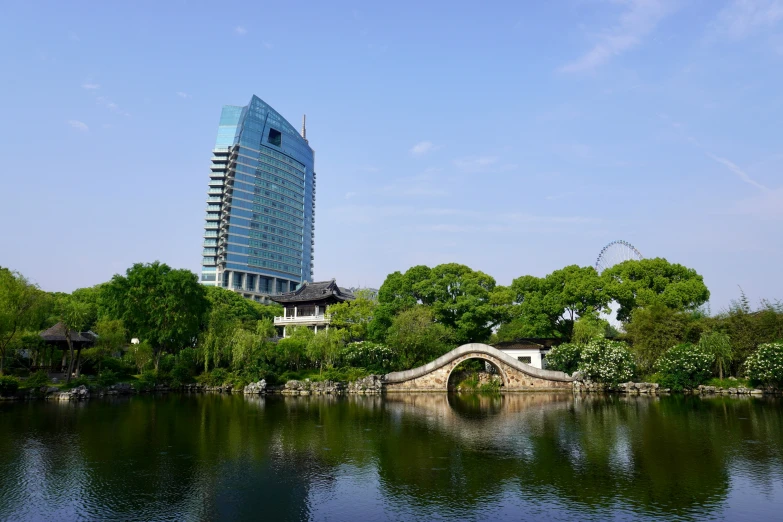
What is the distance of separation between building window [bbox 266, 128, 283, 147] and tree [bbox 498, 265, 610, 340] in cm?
8622

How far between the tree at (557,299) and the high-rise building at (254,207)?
72.2m

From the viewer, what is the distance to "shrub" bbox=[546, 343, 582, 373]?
124 ft

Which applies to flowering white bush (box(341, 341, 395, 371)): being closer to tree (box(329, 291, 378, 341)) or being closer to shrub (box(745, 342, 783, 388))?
tree (box(329, 291, 378, 341))

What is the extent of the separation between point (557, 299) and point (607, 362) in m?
10.7

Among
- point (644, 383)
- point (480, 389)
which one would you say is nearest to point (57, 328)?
point (480, 389)

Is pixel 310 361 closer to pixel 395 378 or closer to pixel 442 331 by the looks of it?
pixel 395 378

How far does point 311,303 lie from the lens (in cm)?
5728

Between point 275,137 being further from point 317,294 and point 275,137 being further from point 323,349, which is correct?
point 323,349

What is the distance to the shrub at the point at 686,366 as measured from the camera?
1312 inches

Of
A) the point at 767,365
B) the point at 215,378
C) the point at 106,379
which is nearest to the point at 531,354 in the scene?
the point at 767,365

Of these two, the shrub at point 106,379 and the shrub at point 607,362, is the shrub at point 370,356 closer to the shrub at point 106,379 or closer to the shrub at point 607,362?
the shrub at point 607,362

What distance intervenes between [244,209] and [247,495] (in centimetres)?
10256

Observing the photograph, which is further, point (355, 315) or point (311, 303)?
point (311, 303)

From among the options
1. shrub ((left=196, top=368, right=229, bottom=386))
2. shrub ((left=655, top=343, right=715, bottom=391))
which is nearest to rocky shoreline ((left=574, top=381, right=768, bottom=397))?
shrub ((left=655, top=343, right=715, bottom=391))
